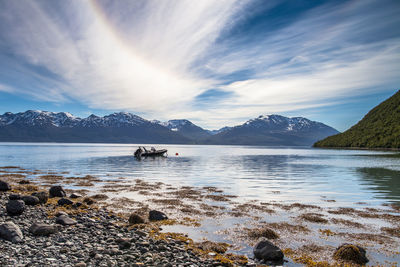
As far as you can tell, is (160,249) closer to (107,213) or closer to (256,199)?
(107,213)

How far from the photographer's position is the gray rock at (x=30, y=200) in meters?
19.0

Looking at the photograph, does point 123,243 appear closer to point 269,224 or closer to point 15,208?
point 15,208

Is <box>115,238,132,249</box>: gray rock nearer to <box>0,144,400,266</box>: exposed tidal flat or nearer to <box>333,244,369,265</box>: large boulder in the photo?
<box>0,144,400,266</box>: exposed tidal flat

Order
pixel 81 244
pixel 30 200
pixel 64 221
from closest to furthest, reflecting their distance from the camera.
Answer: pixel 81 244
pixel 64 221
pixel 30 200

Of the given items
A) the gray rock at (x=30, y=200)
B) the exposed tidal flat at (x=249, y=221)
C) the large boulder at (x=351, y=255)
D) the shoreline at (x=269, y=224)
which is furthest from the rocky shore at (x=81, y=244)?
the large boulder at (x=351, y=255)

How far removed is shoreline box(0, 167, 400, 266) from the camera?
12.0 meters

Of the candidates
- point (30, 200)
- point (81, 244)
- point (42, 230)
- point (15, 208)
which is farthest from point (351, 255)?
point (30, 200)

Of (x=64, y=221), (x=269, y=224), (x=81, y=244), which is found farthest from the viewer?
(x=269, y=224)

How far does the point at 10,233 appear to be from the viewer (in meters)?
11.4

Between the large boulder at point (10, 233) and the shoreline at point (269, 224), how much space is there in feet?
17.7

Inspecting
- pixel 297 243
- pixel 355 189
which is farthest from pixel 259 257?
pixel 355 189

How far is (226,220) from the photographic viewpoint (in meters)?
17.2

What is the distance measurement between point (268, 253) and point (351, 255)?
3648mm

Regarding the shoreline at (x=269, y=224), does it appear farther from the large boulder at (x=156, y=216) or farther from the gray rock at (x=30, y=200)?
the gray rock at (x=30, y=200)
